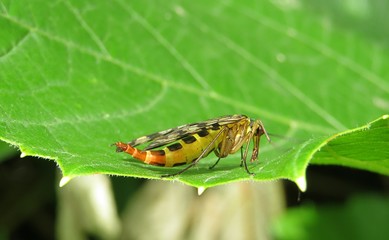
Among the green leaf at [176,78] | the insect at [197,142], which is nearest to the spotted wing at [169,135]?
the insect at [197,142]

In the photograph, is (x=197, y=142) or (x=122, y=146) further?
(x=197, y=142)

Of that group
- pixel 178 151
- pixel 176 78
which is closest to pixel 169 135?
pixel 178 151

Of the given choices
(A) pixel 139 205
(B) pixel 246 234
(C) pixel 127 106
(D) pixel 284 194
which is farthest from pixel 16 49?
(D) pixel 284 194

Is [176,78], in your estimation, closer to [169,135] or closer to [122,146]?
[169,135]

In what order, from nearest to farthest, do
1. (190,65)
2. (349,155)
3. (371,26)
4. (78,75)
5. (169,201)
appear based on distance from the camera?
(349,155) < (78,75) < (190,65) < (169,201) < (371,26)

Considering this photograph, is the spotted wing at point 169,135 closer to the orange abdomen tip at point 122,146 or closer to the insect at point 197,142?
the insect at point 197,142

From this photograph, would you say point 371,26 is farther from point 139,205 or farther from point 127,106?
point 127,106

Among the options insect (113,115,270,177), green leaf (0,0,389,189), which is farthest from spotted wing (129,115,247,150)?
green leaf (0,0,389,189)

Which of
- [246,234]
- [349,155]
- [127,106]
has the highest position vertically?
[127,106]
